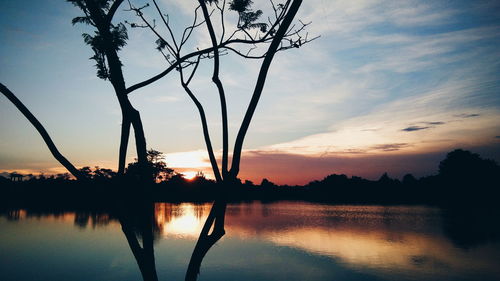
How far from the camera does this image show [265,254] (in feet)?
65.6

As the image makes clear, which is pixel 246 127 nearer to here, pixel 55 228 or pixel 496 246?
pixel 496 246

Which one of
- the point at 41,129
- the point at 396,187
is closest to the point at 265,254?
the point at 41,129

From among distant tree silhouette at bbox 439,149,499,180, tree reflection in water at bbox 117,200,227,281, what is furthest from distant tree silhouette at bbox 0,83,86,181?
distant tree silhouette at bbox 439,149,499,180

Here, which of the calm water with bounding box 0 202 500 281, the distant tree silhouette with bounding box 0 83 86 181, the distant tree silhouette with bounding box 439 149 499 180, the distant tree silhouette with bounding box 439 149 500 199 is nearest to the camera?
the distant tree silhouette with bounding box 0 83 86 181

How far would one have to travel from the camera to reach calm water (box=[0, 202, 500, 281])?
1590cm

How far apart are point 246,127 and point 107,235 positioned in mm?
28233

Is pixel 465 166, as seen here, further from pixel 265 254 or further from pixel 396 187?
pixel 265 254

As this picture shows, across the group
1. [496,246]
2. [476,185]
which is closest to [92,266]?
[496,246]

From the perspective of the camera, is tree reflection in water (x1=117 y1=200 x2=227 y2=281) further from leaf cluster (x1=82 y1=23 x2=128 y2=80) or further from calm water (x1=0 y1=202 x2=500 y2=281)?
calm water (x1=0 y1=202 x2=500 y2=281)

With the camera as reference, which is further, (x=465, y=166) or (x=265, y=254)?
(x=465, y=166)

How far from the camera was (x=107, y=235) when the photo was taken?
84.6ft

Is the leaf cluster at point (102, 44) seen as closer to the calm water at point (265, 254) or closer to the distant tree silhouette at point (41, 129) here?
the distant tree silhouette at point (41, 129)

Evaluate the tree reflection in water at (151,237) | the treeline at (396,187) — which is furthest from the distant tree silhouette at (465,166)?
the tree reflection in water at (151,237)

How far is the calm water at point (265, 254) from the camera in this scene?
15.9 meters
